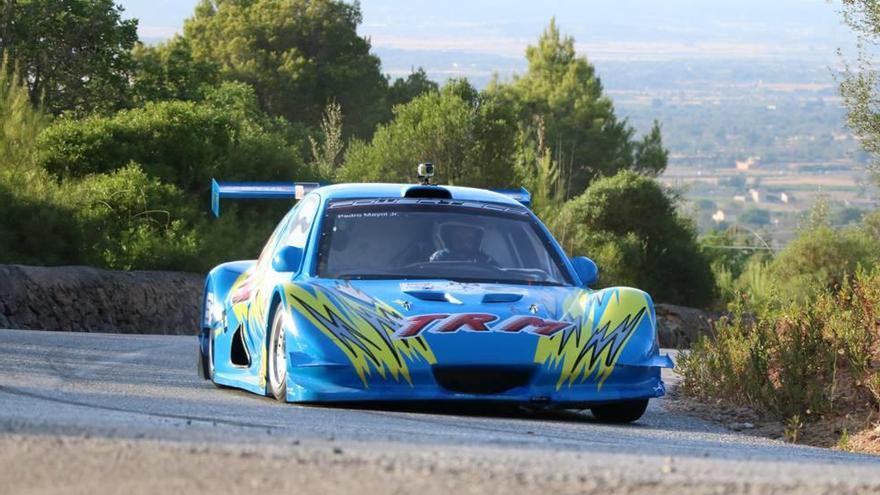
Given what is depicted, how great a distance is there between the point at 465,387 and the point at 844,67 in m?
22.4

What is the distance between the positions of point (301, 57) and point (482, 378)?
278 ft

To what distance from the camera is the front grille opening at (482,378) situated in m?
10.4

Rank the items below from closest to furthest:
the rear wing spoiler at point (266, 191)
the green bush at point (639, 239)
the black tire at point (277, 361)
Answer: the black tire at point (277, 361) < the rear wing spoiler at point (266, 191) < the green bush at point (639, 239)

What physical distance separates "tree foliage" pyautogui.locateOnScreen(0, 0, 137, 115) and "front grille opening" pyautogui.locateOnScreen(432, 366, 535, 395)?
49.7 m

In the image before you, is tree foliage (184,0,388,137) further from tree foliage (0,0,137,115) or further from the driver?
the driver

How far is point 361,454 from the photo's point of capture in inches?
266

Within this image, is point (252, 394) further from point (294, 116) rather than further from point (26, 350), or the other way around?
Result: point (294, 116)

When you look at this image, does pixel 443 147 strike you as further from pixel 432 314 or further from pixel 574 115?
pixel 432 314

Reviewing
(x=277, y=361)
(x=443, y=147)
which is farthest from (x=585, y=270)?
(x=443, y=147)

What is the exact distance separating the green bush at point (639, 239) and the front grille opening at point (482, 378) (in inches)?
1951

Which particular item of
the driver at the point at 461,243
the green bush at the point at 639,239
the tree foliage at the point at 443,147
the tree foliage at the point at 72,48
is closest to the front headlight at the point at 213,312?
the driver at the point at 461,243

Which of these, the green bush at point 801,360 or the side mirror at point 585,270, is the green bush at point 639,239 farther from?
the side mirror at point 585,270

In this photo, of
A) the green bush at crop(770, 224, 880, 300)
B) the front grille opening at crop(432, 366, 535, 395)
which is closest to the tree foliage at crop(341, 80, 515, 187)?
the green bush at crop(770, 224, 880, 300)

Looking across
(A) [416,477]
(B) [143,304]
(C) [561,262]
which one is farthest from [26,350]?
(B) [143,304]
